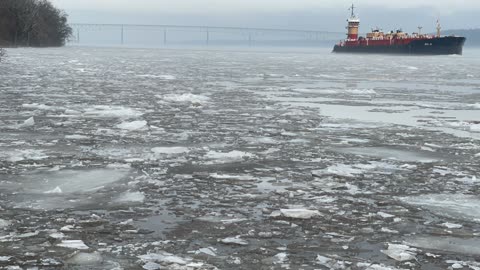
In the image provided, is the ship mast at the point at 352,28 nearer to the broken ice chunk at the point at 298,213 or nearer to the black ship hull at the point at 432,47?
the black ship hull at the point at 432,47

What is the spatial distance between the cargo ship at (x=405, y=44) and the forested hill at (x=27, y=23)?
54.7 m

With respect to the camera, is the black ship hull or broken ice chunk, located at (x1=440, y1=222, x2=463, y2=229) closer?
broken ice chunk, located at (x1=440, y1=222, x2=463, y2=229)

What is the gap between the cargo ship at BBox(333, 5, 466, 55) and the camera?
9521 cm

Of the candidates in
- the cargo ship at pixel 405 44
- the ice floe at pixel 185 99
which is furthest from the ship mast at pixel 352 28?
the ice floe at pixel 185 99

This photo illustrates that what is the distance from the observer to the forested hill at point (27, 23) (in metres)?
81.4

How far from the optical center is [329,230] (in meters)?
4.61

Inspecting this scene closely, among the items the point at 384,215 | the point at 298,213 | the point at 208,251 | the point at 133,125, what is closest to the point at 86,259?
the point at 208,251

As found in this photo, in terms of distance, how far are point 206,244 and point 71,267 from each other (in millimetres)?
976

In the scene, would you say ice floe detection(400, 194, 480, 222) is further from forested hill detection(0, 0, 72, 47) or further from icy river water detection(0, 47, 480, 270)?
forested hill detection(0, 0, 72, 47)

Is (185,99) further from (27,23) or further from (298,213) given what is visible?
(27,23)

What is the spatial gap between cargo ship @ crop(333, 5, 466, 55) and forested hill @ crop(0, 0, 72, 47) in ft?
179

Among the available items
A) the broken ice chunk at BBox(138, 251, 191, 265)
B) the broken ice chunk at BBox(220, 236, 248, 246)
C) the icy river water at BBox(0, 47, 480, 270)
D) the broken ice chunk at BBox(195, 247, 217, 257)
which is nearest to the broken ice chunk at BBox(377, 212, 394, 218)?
the icy river water at BBox(0, 47, 480, 270)

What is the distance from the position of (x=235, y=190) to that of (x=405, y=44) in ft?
314

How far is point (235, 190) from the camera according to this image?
5.88 m
